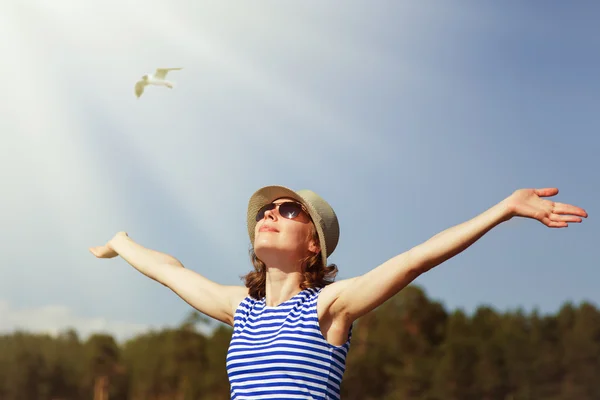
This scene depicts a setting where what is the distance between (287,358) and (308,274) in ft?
2.63

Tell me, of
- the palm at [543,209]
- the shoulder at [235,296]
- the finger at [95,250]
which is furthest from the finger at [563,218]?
the finger at [95,250]

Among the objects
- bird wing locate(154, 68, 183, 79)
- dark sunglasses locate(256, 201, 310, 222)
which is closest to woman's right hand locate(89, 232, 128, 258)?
bird wing locate(154, 68, 183, 79)

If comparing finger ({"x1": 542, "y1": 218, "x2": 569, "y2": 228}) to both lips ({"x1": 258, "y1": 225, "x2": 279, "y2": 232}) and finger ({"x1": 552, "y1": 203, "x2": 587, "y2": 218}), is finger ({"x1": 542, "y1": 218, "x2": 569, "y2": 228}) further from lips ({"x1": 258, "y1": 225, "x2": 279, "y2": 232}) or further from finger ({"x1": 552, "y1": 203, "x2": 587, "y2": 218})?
lips ({"x1": 258, "y1": 225, "x2": 279, "y2": 232})

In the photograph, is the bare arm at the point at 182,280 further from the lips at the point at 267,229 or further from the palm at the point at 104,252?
the lips at the point at 267,229

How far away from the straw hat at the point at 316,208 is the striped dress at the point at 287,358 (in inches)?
20.5

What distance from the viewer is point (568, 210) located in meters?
4.77

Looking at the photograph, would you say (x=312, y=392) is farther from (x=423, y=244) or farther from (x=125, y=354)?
(x=125, y=354)

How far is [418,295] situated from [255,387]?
4433 cm

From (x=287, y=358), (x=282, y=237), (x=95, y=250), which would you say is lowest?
(x=287, y=358)

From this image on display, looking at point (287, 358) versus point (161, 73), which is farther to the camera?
point (161, 73)

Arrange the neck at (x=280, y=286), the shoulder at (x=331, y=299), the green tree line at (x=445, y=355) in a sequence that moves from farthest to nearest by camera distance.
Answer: the green tree line at (x=445, y=355)
the neck at (x=280, y=286)
the shoulder at (x=331, y=299)

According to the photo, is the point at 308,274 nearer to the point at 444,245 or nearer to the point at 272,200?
the point at 272,200

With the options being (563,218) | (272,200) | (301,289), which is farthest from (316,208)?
(563,218)

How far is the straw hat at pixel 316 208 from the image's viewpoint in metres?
6.00
